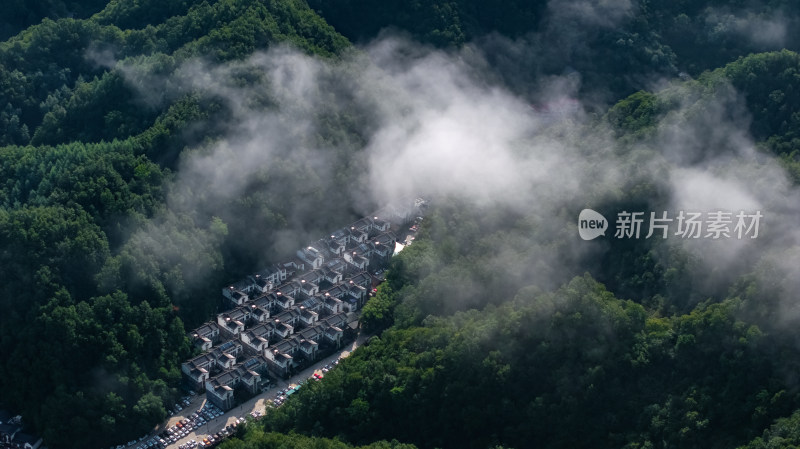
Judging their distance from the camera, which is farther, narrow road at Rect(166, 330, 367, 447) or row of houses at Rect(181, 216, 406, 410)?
row of houses at Rect(181, 216, 406, 410)

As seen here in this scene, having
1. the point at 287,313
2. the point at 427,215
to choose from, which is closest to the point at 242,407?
the point at 287,313

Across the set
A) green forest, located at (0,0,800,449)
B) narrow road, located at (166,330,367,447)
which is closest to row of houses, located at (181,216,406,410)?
narrow road, located at (166,330,367,447)

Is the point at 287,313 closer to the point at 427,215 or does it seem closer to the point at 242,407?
the point at 242,407

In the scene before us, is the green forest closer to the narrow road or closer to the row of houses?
the row of houses

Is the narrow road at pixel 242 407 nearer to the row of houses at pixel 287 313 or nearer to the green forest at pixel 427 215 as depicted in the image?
the row of houses at pixel 287 313

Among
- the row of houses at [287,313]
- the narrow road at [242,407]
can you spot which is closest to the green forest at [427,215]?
the row of houses at [287,313]

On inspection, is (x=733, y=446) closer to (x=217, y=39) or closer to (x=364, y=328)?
(x=364, y=328)
